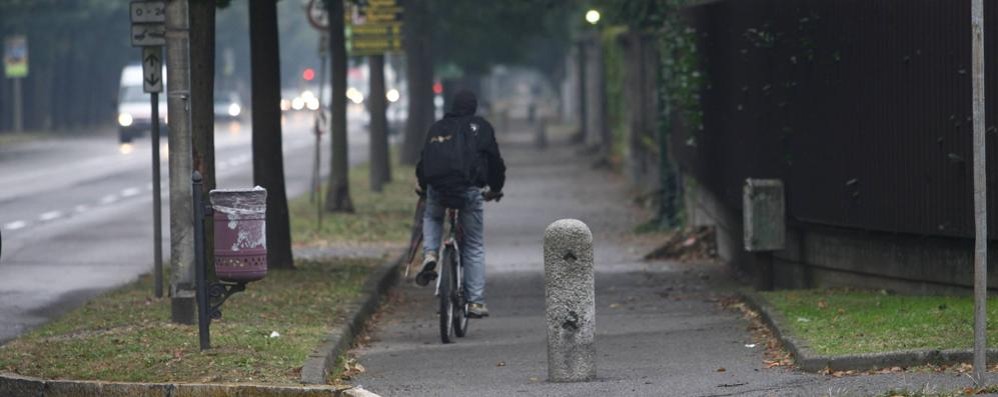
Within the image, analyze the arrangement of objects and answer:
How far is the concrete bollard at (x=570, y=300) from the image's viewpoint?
9.15 metres

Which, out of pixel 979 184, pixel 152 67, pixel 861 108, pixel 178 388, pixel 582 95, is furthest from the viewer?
pixel 582 95

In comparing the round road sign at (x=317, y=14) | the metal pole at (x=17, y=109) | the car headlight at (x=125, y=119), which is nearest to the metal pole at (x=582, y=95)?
the car headlight at (x=125, y=119)

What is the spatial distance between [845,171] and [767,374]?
372cm

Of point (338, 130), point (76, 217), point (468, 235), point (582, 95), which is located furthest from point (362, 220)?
point (582, 95)

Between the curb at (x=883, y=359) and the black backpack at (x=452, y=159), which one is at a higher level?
the black backpack at (x=452, y=159)

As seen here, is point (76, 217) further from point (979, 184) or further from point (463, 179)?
point (979, 184)

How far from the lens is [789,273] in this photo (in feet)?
46.6

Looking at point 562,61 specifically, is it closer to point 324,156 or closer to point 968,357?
point 324,156

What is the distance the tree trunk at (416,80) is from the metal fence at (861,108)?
940 inches

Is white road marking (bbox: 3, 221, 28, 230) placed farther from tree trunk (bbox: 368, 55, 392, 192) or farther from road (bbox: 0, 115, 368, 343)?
tree trunk (bbox: 368, 55, 392, 192)

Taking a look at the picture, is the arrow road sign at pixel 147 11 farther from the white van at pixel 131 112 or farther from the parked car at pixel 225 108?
the parked car at pixel 225 108

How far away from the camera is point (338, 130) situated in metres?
25.2

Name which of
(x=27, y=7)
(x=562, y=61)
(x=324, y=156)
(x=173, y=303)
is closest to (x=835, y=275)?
(x=173, y=303)

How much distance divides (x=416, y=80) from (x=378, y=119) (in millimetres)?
8254
